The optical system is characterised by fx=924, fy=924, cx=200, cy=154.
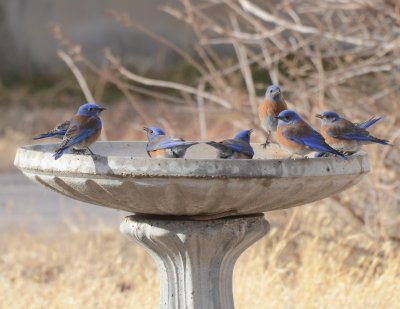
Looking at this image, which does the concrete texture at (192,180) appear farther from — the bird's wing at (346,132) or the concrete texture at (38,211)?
the concrete texture at (38,211)

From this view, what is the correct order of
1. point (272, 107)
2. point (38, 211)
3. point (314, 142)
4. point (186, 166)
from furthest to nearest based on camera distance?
point (38, 211), point (272, 107), point (314, 142), point (186, 166)

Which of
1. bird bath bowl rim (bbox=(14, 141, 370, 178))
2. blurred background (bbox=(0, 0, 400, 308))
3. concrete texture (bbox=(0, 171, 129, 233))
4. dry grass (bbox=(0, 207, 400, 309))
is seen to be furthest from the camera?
concrete texture (bbox=(0, 171, 129, 233))

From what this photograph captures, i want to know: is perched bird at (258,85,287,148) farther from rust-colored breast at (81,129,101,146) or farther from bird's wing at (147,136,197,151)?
rust-colored breast at (81,129,101,146)

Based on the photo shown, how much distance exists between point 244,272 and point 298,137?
5.89 feet

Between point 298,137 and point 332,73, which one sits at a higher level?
point 332,73

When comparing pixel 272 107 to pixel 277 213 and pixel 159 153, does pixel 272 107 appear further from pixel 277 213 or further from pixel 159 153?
pixel 277 213

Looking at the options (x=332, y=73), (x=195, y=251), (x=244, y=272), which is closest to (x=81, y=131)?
(x=195, y=251)

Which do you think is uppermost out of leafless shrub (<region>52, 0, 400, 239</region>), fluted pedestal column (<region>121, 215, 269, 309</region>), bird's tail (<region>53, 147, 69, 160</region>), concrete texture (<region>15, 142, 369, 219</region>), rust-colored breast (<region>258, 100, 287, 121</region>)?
leafless shrub (<region>52, 0, 400, 239</region>)

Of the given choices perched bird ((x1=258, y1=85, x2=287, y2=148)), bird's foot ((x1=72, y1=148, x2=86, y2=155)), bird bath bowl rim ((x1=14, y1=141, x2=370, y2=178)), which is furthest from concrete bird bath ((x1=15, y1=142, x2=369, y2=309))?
perched bird ((x1=258, y1=85, x2=287, y2=148))

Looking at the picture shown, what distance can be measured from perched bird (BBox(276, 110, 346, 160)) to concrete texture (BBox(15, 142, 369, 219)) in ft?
0.15

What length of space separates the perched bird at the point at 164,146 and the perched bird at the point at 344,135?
1.54ft

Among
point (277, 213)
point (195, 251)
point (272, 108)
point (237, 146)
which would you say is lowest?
point (195, 251)

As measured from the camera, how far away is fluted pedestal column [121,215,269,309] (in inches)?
117

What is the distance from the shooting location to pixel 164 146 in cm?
267
